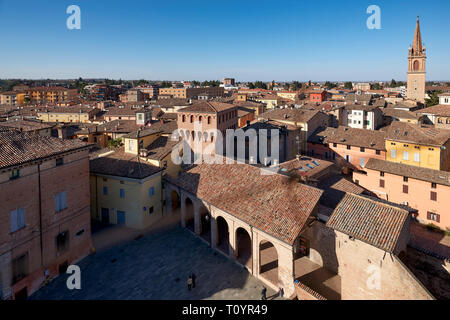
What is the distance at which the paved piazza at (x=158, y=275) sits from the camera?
23062 millimetres

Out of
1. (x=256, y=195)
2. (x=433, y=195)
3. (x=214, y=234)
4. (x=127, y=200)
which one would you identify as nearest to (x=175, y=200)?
(x=127, y=200)

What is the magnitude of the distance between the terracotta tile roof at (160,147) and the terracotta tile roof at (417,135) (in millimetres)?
33065

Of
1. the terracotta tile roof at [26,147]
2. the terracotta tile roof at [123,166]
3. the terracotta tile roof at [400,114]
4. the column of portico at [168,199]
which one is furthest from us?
the terracotta tile roof at [400,114]

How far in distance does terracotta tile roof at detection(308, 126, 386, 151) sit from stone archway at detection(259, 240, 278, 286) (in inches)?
1171

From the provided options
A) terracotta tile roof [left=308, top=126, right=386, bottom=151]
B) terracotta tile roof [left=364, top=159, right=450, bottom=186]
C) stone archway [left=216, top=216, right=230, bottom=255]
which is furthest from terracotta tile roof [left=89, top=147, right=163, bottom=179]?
terracotta tile roof [left=308, top=126, right=386, bottom=151]

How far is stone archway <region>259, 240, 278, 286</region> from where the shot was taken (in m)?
24.5

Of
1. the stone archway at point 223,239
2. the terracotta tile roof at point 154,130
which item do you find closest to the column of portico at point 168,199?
the stone archway at point 223,239

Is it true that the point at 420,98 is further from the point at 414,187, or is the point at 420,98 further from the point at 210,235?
the point at 210,235

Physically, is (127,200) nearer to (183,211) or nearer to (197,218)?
(183,211)

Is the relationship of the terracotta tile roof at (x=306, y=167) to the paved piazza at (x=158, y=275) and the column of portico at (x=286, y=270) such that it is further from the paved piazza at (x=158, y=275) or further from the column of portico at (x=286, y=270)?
the paved piazza at (x=158, y=275)

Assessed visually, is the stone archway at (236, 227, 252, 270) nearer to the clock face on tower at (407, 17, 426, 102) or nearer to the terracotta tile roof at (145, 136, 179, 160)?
the terracotta tile roof at (145, 136, 179, 160)

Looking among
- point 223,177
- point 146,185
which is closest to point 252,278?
point 223,177

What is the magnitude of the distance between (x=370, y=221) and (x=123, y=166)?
25.5 metres
